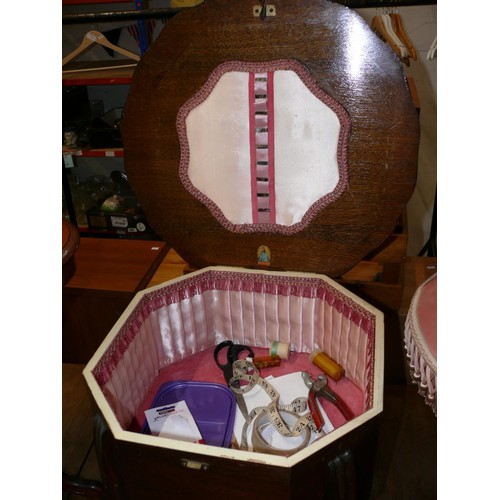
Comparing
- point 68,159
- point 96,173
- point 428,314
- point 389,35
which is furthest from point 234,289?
point 96,173

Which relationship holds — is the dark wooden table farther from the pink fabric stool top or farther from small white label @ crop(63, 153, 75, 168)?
the pink fabric stool top

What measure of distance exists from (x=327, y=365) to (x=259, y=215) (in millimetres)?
389

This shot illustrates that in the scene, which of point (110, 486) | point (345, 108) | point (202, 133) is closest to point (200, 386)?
point (110, 486)

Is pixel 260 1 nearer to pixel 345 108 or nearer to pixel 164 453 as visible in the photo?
pixel 345 108

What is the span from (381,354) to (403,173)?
37cm

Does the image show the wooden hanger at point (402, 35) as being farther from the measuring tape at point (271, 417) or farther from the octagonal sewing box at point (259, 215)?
the measuring tape at point (271, 417)

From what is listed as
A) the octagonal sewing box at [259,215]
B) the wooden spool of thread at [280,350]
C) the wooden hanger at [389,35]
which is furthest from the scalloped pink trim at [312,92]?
the wooden hanger at [389,35]

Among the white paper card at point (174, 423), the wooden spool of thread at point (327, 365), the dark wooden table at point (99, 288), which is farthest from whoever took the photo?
the dark wooden table at point (99, 288)

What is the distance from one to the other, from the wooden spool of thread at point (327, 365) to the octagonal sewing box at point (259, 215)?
0.07ft

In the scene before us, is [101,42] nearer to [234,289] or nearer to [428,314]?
[234,289]

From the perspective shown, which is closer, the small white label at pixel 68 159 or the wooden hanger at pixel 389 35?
the wooden hanger at pixel 389 35

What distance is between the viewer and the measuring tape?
3.38 feet

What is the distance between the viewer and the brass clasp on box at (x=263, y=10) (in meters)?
0.97

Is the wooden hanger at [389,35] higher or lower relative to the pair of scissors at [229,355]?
higher
